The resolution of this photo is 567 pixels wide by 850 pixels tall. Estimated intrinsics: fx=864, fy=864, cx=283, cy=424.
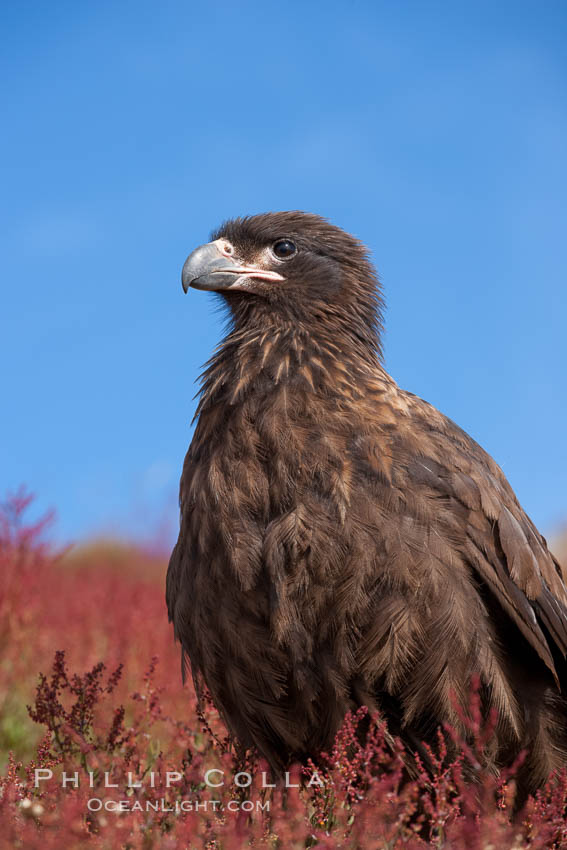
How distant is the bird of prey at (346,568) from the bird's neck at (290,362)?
1 cm

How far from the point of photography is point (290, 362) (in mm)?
3975

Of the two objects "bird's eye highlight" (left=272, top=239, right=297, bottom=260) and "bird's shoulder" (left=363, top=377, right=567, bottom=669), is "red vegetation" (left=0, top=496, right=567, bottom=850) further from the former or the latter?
"bird's eye highlight" (left=272, top=239, right=297, bottom=260)

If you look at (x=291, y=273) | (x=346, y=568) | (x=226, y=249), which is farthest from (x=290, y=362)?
(x=346, y=568)

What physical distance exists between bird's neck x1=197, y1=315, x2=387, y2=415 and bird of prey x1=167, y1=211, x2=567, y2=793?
0.01 metres

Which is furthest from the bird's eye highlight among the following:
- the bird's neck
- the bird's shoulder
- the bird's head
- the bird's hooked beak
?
the bird's shoulder

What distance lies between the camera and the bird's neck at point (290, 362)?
3867 mm

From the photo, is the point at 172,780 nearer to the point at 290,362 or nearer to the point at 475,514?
the point at 475,514

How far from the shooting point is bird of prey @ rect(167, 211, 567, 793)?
3.46 m

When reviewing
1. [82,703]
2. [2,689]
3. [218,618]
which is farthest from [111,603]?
[218,618]

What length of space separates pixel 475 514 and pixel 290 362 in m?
1.07

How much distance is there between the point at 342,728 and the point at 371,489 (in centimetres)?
93

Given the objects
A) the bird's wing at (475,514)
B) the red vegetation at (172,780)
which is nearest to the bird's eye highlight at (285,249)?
the bird's wing at (475,514)

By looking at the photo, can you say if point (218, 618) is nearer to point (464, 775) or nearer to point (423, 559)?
point (423, 559)

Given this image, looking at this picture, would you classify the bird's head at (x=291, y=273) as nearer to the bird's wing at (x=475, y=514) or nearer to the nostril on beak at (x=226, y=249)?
the nostril on beak at (x=226, y=249)
